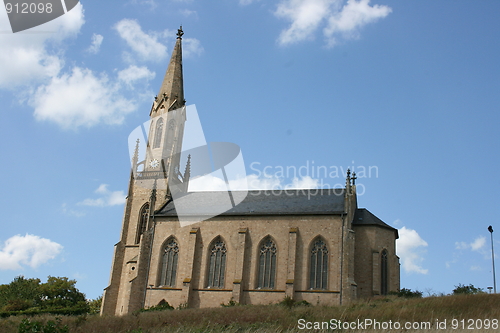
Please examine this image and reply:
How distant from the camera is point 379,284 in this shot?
1404 inches

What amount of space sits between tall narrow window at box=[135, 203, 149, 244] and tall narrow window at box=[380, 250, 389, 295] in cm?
2019

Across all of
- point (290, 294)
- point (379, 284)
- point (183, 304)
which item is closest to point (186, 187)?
point (183, 304)

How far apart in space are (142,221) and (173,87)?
14293 mm

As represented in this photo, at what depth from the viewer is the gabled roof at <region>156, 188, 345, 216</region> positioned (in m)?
38.6

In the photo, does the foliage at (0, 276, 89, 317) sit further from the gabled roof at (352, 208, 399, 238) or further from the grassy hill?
the gabled roof at (352, 208, 399, 238)

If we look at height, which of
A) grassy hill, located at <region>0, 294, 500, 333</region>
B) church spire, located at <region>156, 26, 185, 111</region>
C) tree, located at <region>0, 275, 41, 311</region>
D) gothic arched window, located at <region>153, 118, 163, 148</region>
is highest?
church spire, located at <region>156, 26, 185, 111</region>

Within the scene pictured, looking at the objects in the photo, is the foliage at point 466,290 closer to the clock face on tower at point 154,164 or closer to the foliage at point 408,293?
the foliage at point 408,293

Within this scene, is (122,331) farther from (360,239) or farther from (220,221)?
(360,239)

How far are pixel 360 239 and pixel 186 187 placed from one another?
→ 17.5 meters

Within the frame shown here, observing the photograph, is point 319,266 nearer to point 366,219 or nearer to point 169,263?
point 366,219

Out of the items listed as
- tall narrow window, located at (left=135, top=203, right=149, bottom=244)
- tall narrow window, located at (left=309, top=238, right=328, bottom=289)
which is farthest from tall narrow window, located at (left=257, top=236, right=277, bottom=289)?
tall narrow window, located at (left=135, top=203, right=149, bottom=244)

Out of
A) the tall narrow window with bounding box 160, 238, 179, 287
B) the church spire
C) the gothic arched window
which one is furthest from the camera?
the church spire

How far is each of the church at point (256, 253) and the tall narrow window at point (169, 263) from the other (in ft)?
0.26

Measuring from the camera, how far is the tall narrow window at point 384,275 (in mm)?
36344
